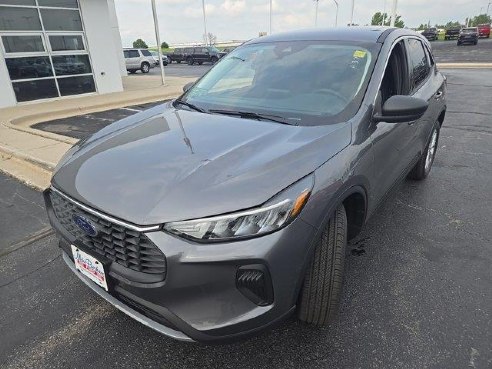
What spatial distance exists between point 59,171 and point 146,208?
0.92 meters

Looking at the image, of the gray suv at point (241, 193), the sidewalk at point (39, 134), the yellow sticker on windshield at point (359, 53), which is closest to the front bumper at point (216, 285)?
the gray suv at point (241, 193)

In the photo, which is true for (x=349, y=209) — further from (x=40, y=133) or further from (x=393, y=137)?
(x=40, y=133)

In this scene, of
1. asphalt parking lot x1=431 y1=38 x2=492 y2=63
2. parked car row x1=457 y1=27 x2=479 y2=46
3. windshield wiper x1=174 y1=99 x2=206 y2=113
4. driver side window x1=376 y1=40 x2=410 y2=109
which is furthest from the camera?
parked car row x1=457 y1=27 x2=479 y2=46

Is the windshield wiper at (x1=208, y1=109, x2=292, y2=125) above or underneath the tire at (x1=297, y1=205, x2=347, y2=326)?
above

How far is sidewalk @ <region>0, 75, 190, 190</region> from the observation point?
5.11m

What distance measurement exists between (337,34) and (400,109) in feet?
3.62

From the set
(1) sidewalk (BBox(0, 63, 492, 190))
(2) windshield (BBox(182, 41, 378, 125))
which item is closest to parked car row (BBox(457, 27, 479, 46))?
(1) sidewalk (BBox(0, 63, 492, 190))

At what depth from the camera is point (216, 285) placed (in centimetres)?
165

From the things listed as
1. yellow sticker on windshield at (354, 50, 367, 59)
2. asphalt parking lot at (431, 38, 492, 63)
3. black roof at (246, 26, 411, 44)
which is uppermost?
black roof at (246, 26, 411, 44)

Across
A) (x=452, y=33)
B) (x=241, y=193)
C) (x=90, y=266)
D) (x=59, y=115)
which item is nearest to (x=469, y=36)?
(x=452, y=33)

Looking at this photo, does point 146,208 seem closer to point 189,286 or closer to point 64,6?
point 189,286

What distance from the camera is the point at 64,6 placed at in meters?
11.4

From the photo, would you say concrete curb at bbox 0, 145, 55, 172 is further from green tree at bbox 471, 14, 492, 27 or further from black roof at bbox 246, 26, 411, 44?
green tree at bbox 471, 14, 492, 27

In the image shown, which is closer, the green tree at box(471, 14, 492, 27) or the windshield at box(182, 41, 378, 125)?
the windshield at box(182, 41, 378, 125)
